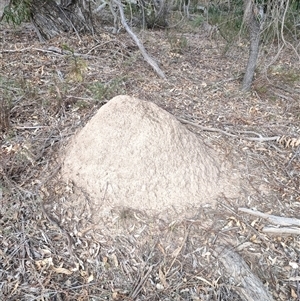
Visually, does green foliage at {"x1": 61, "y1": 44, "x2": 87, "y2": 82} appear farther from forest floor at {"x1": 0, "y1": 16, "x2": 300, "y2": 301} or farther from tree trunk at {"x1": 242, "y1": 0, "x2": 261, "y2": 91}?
tree trunk at {"x1": 242, "y1": 0, "x2": 261, "y2": 91}

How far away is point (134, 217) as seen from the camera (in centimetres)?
200

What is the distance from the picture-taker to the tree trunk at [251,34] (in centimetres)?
306

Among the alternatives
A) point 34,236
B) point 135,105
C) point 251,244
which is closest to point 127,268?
point 34,236

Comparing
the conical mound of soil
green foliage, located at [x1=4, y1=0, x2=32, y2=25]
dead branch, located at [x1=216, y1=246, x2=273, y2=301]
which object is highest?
green foliage, located at [x1=4, y1=0, x2=32, y2=25]

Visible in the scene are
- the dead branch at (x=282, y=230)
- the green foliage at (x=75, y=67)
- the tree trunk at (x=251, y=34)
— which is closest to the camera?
the dead branch at (x=282, y=230)

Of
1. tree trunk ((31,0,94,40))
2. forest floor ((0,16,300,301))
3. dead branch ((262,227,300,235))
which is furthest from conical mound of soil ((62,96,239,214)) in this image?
tree trunk ((31,0,94,40))

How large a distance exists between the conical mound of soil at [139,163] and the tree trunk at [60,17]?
95.0 inches

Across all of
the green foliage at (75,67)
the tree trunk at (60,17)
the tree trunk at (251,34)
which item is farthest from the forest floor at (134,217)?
the tree trunk at (60,17)

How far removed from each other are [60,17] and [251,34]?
238 cm

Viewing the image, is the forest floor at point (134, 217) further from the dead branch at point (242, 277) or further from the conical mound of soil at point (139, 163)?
the conical mound of soil at point (139, 163)

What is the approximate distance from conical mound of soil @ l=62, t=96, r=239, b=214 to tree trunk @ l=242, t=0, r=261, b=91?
4.94 feet

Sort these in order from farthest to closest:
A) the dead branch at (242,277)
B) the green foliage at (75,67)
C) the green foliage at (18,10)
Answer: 1. the green foliage at (18,10)
2. the green foliage at (75,67)
3. the dead branch at (242,277)

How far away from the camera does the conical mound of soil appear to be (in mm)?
2086

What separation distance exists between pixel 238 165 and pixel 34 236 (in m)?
1.44
